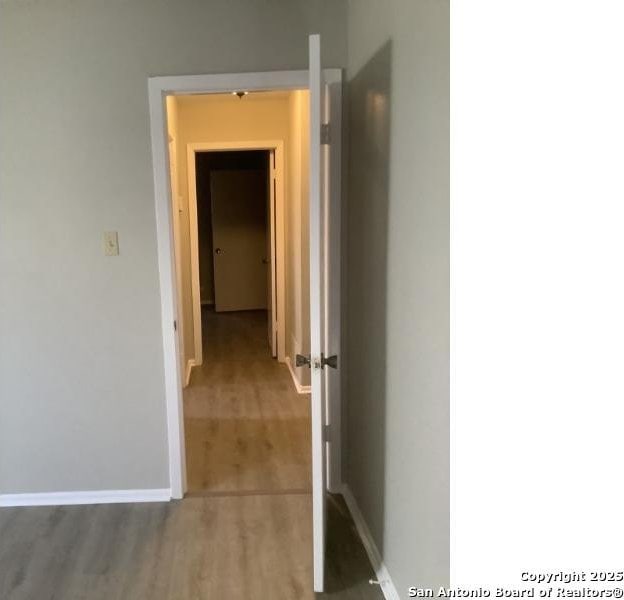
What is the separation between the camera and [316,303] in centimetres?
184

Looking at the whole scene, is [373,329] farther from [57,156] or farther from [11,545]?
[11,545]

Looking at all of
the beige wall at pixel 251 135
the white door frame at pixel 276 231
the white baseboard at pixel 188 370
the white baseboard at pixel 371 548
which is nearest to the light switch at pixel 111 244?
the white baseboard at pixel 371 548

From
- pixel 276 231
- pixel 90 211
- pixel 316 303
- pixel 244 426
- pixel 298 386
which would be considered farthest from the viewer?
pixel 276 231

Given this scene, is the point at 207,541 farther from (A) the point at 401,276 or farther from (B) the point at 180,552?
(A) the point at 401,276

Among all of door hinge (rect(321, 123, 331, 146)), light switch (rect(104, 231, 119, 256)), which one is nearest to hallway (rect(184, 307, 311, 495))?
light switch (rect(104, 231, 119, 256))

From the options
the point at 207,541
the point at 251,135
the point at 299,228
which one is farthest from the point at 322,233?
the point at 251,135

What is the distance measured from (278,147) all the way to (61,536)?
3.42 meters

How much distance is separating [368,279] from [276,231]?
2.86 m

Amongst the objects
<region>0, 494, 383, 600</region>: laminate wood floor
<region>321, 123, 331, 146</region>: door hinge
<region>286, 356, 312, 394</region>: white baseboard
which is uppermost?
<region>321, 123, 331, 146</region>: door hinge

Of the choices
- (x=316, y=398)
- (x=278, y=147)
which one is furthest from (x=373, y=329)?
(x=278, y=147)

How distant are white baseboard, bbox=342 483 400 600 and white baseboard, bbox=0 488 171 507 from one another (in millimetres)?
898

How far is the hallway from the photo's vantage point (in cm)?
286

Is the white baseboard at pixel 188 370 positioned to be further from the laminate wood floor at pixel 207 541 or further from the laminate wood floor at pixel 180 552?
the laminate wood floor at pixel 180 552

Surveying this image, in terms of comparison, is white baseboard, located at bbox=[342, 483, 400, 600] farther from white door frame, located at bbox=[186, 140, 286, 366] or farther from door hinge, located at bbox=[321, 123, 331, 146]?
white door frame, located at bbox=[186, 140, 286, 366]
